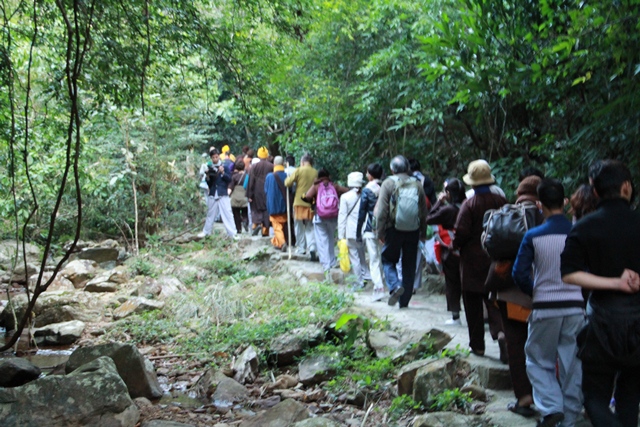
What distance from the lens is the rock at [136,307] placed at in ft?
32.9

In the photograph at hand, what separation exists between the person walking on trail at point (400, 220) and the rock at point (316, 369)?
1.83 metres

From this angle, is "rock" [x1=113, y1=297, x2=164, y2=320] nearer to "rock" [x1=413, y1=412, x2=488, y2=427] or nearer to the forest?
the forest

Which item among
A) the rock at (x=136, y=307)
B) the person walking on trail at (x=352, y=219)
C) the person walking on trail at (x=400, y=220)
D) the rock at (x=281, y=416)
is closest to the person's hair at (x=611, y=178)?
the rock at (x=281, y=416)

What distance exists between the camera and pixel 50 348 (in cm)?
898

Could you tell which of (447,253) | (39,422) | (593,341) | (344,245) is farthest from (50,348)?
(593,341)

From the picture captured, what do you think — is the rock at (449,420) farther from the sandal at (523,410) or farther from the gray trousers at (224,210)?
the gray trousers at (224,210)

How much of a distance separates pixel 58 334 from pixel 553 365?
729 cm

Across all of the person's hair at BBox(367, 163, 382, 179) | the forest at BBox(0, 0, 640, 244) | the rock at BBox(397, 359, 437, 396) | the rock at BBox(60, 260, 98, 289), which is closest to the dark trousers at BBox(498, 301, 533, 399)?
the rock at BBox(397, 359, 437, 396)

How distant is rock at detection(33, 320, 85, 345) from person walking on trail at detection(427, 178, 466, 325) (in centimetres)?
541

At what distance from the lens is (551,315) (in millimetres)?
4207

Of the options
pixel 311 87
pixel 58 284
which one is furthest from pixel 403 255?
pixel 58 284

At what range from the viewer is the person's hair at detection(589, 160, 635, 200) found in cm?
345

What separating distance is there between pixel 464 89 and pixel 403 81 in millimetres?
3950

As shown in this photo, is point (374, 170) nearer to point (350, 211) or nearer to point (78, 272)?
point (350, 211)
